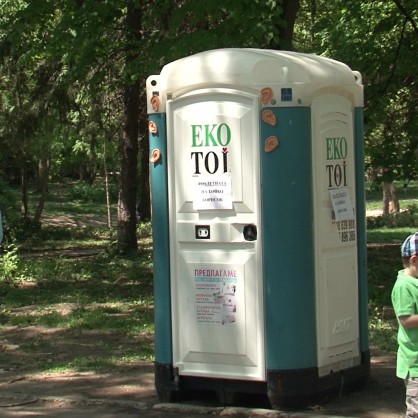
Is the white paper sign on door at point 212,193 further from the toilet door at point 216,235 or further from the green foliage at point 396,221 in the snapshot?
the green foliage at point 396,221

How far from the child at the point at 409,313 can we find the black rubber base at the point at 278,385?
45.7 inches

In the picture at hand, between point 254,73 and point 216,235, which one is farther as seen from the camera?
point 216,235

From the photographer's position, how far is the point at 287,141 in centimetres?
600

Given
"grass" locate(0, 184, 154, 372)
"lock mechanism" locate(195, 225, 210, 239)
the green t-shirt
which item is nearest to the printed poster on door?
"lock mechanism" locate(195, 225, 210, 239)

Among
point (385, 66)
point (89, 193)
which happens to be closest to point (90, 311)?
point (385, 66)

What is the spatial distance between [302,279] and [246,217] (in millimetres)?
585

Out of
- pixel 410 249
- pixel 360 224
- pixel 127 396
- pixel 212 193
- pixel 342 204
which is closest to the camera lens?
pixel 410 249

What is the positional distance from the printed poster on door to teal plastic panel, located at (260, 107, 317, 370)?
266 mm

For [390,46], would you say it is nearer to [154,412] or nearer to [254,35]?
[254,35]

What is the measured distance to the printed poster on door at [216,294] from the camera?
6.18 metres

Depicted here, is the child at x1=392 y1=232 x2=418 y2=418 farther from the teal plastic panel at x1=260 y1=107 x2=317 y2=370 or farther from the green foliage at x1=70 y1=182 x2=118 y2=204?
the green foliage at x1=70 y1=182 x2=118 y2=204

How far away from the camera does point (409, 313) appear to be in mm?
4914

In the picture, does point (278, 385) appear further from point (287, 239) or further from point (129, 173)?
point (129, 173)

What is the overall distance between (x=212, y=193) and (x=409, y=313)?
1839 millimetres
